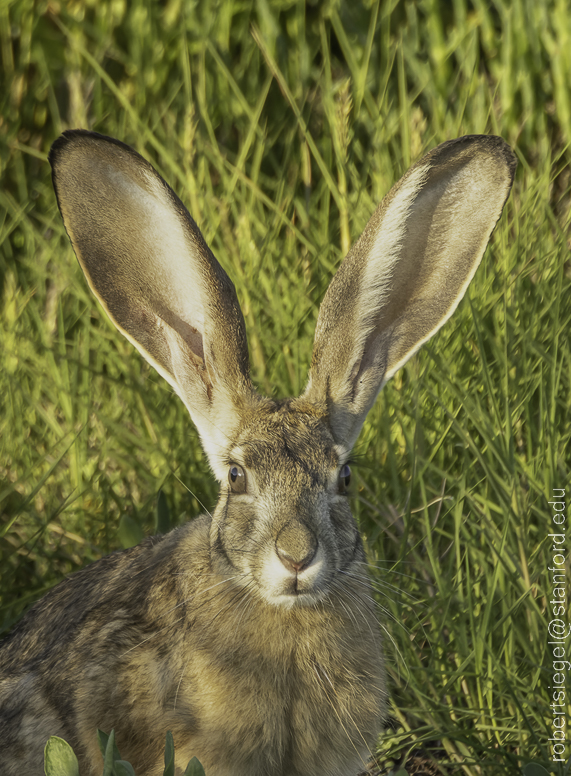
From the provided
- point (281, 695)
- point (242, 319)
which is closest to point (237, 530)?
point (281, 695)

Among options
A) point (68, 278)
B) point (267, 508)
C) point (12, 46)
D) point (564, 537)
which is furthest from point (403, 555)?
point (12, 46)

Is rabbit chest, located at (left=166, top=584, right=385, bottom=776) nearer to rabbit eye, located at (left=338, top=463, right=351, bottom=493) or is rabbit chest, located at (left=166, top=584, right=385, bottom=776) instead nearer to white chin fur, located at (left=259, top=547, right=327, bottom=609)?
white chin fur, located at (left=259, top=547, right=327, bottom=609)

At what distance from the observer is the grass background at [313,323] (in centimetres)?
331

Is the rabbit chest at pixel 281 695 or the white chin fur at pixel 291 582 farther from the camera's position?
the rabbit chest at pixel 281 695

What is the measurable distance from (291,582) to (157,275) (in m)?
1.13

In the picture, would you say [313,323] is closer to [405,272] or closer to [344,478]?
[405,272]

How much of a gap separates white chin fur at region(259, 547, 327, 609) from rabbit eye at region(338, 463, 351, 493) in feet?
1.07

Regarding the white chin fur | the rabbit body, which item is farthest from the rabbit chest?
the white chin fur

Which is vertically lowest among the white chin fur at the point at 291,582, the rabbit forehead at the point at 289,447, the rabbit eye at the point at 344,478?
the white chin fur at the point at 291,582

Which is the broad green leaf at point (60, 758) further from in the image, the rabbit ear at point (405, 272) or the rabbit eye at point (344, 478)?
the rabbit ear at point (405, 272)

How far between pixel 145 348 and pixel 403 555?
1.14 meters

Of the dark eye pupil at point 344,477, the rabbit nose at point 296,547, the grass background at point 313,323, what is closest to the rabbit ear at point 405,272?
the dark eye pupil at point 344,477

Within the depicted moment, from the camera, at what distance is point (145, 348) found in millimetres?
3291

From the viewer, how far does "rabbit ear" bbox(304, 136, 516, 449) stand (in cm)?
307
